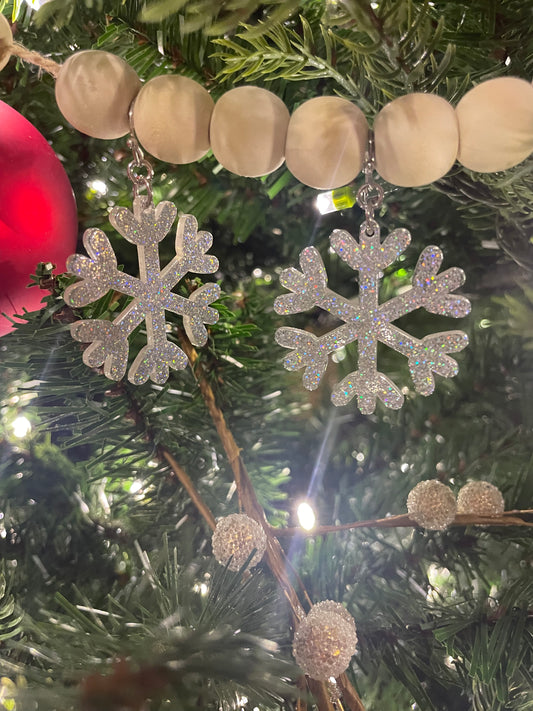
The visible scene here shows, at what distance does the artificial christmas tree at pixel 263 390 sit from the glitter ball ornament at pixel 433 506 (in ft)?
0.10

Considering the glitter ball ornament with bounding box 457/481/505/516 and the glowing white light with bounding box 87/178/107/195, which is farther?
the glowing white light with bounding box 87/178/107/195

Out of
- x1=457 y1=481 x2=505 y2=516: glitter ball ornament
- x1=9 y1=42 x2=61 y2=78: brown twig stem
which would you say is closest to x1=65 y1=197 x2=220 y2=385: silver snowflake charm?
x1=9 y1=42 x2=61 y2=78: brown twig stem

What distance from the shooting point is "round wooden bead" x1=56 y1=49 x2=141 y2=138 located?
1.22ft

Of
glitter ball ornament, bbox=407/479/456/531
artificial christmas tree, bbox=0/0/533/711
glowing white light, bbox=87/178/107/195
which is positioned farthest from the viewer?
glowing white light, bbox=87/178/107/195

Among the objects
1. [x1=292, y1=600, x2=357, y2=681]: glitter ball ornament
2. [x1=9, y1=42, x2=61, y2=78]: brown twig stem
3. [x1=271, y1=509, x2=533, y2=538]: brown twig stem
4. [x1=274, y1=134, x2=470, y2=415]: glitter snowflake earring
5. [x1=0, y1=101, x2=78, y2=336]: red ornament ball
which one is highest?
[x1=9, y1=42, x2=61, y2=78]: brown twig stem

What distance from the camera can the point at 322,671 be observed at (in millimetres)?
357

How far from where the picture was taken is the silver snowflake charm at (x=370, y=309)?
0.41 metres

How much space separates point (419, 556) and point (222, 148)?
0.40 metres

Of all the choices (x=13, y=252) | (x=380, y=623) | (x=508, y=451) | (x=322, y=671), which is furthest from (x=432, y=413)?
(x=13, y=252)

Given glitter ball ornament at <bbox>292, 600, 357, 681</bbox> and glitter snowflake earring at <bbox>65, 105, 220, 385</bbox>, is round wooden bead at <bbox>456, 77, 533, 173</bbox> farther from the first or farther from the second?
glitter ball ornament at <bbox>292, 600, 357, 681</bbox>

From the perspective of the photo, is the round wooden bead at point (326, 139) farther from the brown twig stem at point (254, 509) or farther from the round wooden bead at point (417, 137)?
the brown twig stem at point (254, 509)

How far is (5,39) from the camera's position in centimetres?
38

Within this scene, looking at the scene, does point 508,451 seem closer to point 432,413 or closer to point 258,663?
point 432,413

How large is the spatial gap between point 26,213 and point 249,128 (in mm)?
165
